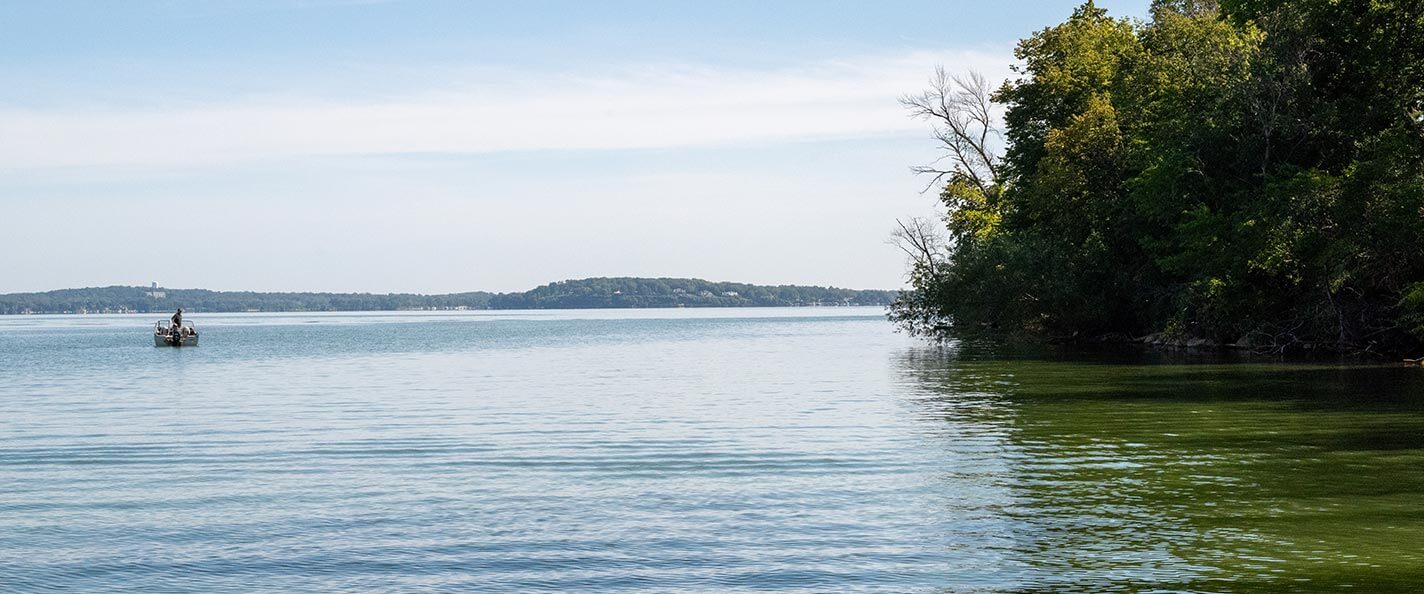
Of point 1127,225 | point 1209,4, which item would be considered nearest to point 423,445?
point 1127,225

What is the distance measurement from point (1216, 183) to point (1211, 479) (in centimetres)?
3241

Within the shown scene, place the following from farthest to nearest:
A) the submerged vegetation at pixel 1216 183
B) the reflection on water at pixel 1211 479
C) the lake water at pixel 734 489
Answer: the submerged vegetation at pixel 1216 183, the lake water at pixel 734 489, the reflection on water at pixel 1211 479

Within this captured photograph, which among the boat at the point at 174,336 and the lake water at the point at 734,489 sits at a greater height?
the boat at the point at 174,336

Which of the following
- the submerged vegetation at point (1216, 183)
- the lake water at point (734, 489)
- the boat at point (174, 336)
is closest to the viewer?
the lake water at point (734, 489)

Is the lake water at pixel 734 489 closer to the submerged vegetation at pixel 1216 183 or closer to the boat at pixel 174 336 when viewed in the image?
the submerged vegetation at pixel 1216 183

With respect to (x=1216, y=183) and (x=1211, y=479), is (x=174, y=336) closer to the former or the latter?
(x=1216, y=183)

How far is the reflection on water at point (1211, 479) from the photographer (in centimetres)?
1188

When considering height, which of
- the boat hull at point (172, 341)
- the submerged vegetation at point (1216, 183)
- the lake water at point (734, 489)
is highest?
the submerged vegetation at point (1216, 183)

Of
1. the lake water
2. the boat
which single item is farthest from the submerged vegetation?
the boat

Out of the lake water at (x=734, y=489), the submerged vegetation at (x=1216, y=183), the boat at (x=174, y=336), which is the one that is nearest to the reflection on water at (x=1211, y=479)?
the lake water at (x=734, y=489)

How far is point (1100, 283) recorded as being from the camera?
61.2 m

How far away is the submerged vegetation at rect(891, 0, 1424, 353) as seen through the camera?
134ft

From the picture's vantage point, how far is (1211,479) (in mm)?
17234

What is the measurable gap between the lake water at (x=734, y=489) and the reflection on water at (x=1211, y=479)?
62mm
